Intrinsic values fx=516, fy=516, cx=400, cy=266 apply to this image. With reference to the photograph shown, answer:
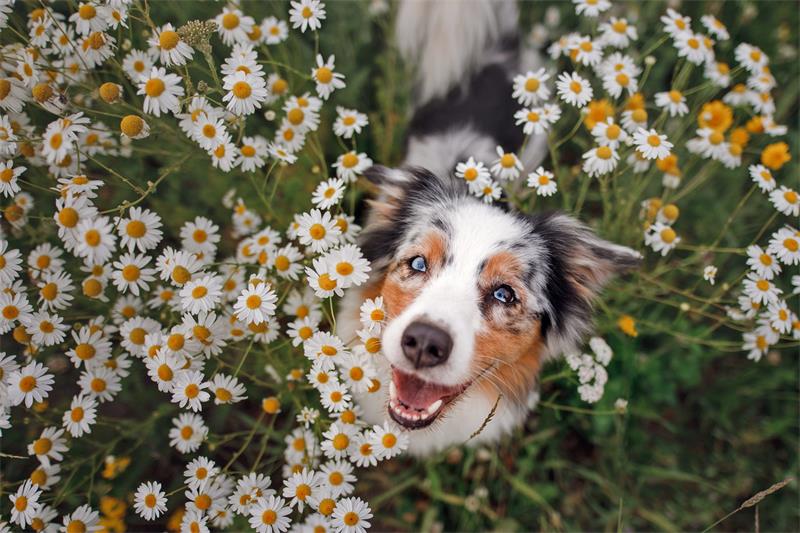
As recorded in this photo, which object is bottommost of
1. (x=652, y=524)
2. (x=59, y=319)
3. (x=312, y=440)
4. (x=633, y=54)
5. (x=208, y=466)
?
(x=652, y=524)

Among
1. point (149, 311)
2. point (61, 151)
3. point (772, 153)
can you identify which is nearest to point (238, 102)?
point (61, 151)

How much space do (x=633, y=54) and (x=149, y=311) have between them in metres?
3.06

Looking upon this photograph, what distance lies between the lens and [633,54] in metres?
3.17

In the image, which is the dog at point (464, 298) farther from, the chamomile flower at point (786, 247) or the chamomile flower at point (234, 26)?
the chamomile flower at point (234, 26)

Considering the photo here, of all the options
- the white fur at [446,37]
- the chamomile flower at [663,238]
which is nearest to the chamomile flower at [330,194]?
the chamomile flower at [663,238]

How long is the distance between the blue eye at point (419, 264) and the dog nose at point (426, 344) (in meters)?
0.34

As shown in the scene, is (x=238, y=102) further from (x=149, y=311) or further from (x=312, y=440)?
(x=312, y=440)

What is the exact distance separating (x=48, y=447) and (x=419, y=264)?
142 cm

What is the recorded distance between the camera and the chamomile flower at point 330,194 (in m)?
1.79

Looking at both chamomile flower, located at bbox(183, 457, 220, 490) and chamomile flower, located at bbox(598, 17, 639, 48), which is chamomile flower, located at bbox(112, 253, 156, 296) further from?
chamomile flower, located at bbox(598, 17, 639, 48)

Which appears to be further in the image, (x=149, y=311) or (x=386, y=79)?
(x=386, y=79)

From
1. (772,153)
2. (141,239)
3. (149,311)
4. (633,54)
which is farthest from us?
(633,54)

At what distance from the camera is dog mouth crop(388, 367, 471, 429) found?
186 centimetres

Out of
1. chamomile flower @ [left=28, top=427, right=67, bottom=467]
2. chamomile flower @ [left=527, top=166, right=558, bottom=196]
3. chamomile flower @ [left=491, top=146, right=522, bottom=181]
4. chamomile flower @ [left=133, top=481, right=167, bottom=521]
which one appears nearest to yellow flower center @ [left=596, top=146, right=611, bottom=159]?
chamomile flower @ [left=527, top=166, right=558, bottom=196]
